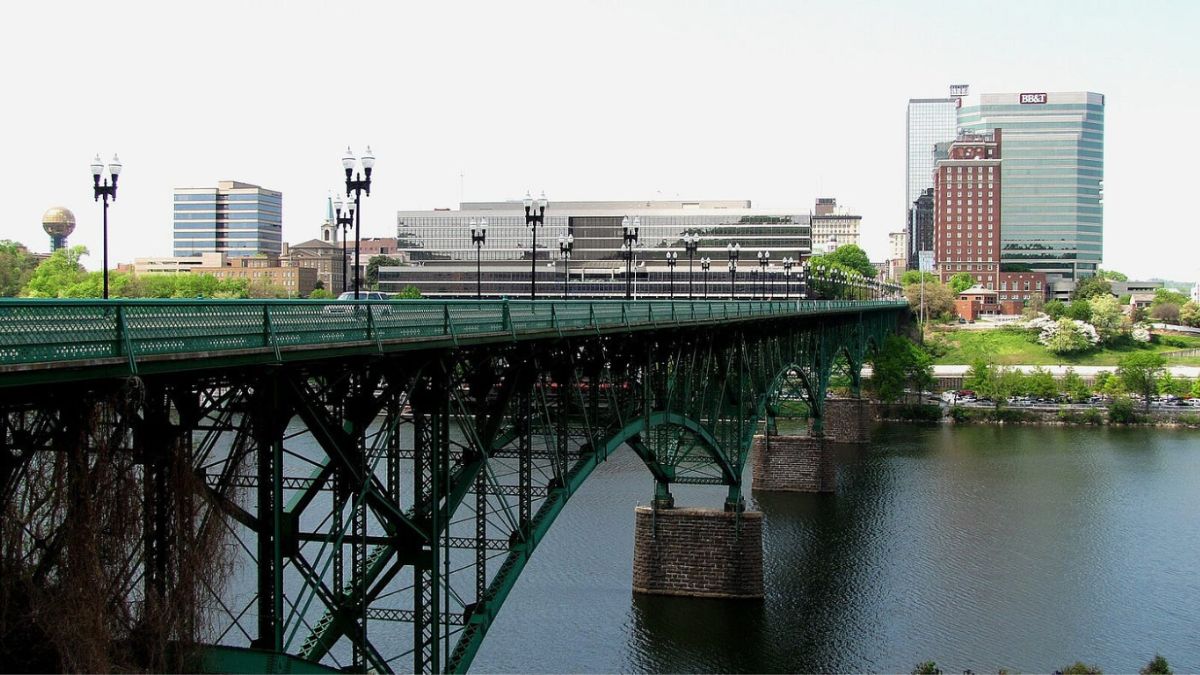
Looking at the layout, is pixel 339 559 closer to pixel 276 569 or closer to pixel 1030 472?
pixel 276 569

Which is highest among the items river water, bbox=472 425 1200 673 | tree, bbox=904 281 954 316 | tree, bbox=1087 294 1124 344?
tree, bbox=904 281 954 316

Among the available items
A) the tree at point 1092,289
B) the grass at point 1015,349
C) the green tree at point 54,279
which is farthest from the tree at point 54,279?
the tree at point 1092,289

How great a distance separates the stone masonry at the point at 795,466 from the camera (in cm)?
7100

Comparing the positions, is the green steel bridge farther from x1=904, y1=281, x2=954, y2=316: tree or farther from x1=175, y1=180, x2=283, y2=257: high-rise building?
x1=904, y1=281, x2=954, y2=316: tree

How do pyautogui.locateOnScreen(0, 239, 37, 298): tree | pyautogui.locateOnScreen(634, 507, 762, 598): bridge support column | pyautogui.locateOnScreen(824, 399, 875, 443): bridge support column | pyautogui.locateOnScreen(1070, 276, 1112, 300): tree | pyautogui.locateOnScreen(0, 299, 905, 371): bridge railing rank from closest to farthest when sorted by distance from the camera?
pyautogui.locateOnScreen(0, 299, 905, 371): bridge railing, pyautogui.locateOnScreen(634, 507, 762, 598): bridge support column, pyautogui.locateOnScreen(0, 239, 37, 298): tree, pyautogui.locateOnScreen(824, 399, 875, 443): bridge support column, pyautogui.locateOnScreen(1070, 276, 1112, 300): tree

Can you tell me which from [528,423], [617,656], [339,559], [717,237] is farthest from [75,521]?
[717,237]

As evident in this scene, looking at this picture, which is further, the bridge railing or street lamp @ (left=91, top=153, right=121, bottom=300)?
street lamp @ (left=91, top=153, right=121, bottom=300)

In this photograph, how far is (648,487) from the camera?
67875mm

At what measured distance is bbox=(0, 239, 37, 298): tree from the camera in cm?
8011

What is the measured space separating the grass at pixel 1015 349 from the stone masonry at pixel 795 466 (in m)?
72.7

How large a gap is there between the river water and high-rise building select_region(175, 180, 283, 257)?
84115 mm

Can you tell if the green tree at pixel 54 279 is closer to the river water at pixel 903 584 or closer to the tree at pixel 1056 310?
the river water at pixel 903 584

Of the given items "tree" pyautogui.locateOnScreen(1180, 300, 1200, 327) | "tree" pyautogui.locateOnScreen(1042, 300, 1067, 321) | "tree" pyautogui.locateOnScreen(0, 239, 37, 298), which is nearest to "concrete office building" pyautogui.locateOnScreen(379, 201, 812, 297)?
"tree" pyautogui.locateOnScreen(1042, 300, 1067, 321)

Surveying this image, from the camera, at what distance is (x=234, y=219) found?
15600 centimetres
